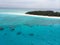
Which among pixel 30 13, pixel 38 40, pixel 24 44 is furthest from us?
pixel 30 13

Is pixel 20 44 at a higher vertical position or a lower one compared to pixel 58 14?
lower

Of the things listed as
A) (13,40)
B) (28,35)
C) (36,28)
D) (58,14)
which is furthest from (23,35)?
(58,14)

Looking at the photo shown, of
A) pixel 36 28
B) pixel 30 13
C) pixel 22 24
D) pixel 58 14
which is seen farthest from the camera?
pixel 30 13

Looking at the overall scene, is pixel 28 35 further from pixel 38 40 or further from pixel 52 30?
pixel 52 30

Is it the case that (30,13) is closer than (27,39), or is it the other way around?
(27,39)

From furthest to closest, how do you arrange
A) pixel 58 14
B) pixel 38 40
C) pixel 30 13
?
pixel 30 13, pixel 58 14, pixel 38 40

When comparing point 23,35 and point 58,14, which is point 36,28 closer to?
point 23,35

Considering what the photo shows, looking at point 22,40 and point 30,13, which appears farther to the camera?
point 30,13

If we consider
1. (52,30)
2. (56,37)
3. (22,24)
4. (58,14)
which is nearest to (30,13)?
(58,14)

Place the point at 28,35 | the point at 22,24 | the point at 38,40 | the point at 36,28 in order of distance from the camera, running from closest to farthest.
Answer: the point at 38,40
the point at 28,35
the point at 36,28
the point at 22,24
